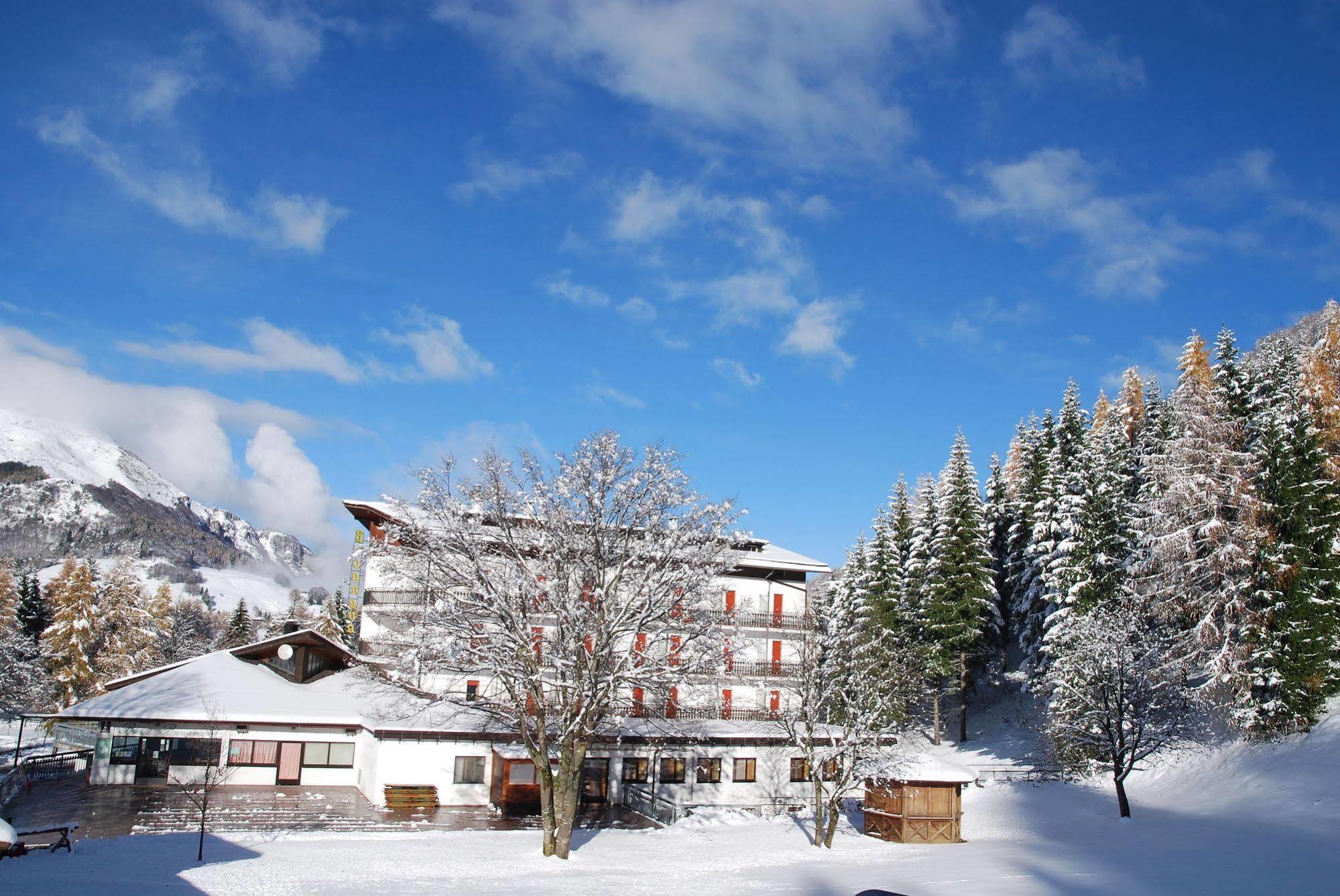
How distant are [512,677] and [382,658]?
383 inches

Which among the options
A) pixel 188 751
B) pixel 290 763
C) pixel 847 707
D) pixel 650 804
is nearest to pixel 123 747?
pixel 188 751

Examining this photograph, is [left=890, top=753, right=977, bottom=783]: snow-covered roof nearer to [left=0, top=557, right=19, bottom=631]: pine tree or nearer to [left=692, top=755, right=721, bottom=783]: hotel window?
[left=692, top=755, right=721, bottom=783]: hotel window

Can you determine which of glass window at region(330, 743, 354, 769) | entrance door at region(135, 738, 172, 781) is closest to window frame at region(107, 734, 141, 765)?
entrance door at region(135, 738, 172, 781)

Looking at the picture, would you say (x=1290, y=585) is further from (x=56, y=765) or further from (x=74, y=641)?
(x=74, y=641)

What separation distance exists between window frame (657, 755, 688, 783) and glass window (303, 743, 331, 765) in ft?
44.9

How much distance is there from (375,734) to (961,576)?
31.7 meters

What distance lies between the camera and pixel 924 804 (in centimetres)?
3147

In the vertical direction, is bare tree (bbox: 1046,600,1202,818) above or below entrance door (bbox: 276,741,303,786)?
above

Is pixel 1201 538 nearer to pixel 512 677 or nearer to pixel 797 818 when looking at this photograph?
pixel 797 818

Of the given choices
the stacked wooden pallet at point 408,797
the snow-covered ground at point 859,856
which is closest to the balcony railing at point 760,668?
the snow-covered ground at point 859,856

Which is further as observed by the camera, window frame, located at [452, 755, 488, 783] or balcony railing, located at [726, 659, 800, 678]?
balcony railing, located at [726, 659, 800, 678]

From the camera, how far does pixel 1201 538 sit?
3559 centimetres

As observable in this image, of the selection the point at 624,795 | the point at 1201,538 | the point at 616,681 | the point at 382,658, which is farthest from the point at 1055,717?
the point at 382,658

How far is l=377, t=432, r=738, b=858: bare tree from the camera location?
80.3ft
